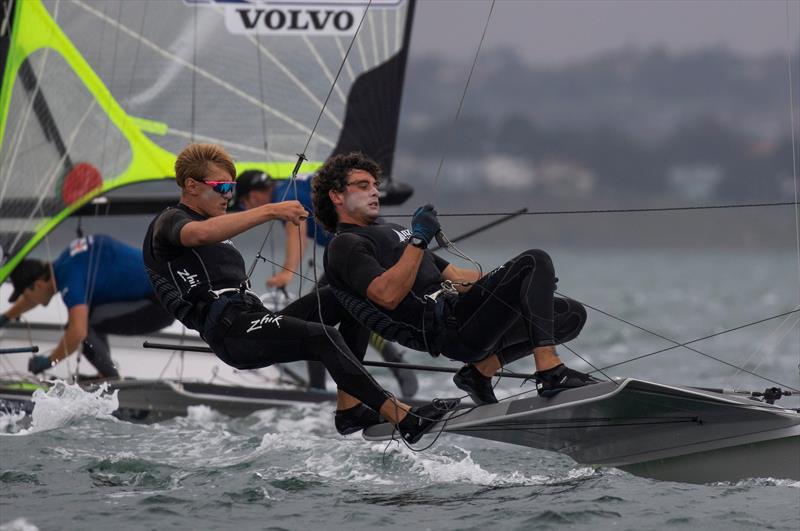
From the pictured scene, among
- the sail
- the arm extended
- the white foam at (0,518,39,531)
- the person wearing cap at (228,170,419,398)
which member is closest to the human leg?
the arm extended

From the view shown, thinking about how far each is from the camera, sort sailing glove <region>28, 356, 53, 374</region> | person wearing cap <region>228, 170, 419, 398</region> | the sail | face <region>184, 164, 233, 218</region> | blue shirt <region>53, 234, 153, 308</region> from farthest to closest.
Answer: the sail, person wearing cap <region>228, 170, 419, 398</region>, blue shirt <region>53, 234, 153, 308</region>, sailing glove <region>28, 356, 53, 374</region>, face <region>184, 164, 233, 218</region>

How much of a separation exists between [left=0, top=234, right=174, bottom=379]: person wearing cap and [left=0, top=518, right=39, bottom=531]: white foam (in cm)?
288

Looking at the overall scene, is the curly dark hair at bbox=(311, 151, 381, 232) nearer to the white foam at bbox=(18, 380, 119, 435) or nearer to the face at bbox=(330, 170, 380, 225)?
the face at bbox=(330, 170, 380, 225)

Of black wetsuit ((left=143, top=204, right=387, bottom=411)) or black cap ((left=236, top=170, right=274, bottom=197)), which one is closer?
black wetsuit ((left=143, top=204, right=387, bottom=411))

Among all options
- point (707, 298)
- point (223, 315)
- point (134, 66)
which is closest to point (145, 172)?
point (134, 66)

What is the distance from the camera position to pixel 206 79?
860 cm

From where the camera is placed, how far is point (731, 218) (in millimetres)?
70500

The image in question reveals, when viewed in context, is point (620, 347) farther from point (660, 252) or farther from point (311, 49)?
point (660, 252)

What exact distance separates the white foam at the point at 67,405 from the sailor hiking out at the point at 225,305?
1.89 m

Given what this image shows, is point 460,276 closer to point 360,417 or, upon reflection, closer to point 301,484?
point 360,417

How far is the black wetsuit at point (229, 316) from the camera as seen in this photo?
4.78 metres

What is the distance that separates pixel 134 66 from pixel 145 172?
66cm

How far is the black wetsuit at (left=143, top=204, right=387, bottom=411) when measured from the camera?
4781 millimetres

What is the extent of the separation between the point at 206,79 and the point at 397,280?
14.4ft
